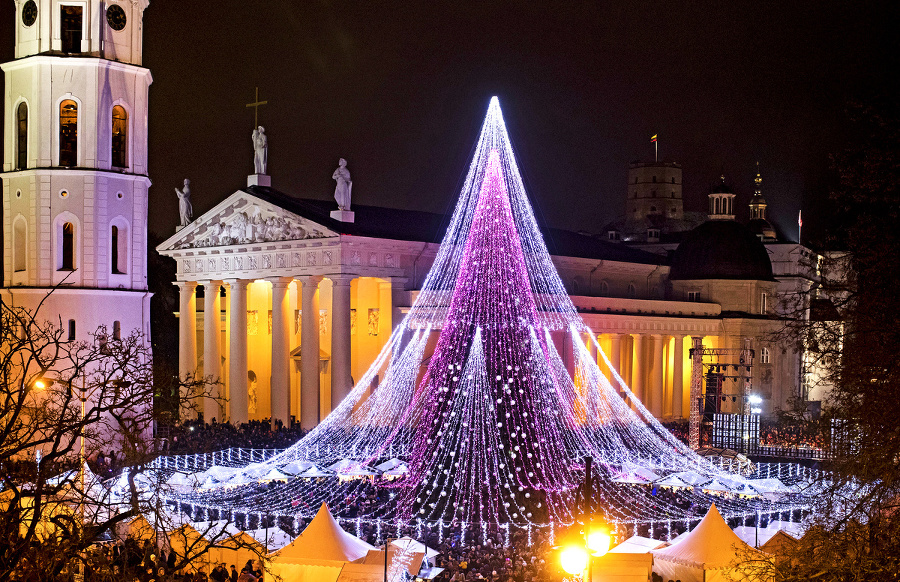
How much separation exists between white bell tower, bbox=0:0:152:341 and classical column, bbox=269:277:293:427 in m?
13.5

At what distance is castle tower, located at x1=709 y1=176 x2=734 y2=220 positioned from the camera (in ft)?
308

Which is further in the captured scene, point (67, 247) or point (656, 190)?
point (656, 190)

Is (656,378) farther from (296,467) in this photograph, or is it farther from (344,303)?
(296,467)

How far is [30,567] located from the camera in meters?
16.4

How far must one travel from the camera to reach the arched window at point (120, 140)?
45.9 m

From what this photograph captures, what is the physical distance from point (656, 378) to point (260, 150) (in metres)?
29.4

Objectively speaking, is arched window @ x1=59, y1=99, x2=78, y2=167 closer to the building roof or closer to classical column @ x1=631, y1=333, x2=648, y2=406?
the building roof

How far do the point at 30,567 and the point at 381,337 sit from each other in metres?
43.4

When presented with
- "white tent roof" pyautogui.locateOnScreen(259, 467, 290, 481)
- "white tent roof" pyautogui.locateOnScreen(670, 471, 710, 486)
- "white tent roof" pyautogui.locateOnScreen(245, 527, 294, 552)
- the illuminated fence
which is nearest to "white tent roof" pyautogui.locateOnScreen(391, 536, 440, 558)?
"white tent roof" pyautogui.locateOnScreen(245, 527, 294, 552)

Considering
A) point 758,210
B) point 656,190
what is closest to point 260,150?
point 758,210

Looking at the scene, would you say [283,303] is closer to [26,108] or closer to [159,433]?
[159,433]

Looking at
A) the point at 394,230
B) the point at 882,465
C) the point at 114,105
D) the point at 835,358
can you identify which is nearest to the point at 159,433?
the point at 114,105

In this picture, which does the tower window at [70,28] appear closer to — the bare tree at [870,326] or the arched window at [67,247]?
the arched window at [67,247]

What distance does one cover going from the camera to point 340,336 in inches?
2258
